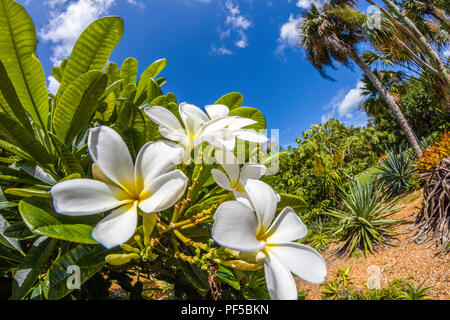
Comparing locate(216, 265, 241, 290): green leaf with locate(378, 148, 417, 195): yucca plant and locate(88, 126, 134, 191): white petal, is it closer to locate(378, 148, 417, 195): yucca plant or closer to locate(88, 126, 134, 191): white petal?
locate(88, 126, 134, 191): white petal

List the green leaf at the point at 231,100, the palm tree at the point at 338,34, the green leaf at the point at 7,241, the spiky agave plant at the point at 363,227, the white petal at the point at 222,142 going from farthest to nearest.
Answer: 1. the palm tree at the point at 338,34
2. the spiky agave plant at the point at 363,227
3. the green leaf at the point at 231,100
4. the green leaf at the point at 7,241
5. the white petal at the point at 222,142

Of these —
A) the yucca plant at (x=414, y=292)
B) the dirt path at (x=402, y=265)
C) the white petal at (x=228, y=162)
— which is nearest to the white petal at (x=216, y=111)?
the white petal at (x=228, y=162)

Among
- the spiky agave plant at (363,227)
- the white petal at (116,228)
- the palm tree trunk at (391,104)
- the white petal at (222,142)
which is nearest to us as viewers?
the white petal at (116,228)

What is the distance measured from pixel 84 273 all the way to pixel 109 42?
1.51 ft

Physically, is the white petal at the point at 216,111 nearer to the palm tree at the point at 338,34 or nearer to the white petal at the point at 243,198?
the white petal at the point at 243,198

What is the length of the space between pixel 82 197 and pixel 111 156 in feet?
0.21

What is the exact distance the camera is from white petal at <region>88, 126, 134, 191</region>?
1.18 feet

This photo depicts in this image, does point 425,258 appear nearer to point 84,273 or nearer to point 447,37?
point 84,273

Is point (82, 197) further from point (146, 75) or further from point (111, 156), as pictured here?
point (146, 75)

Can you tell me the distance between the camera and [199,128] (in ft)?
1.61

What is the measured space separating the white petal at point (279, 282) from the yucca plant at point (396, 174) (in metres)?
7.42

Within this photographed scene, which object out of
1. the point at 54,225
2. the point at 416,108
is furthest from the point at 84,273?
the point at 416,108

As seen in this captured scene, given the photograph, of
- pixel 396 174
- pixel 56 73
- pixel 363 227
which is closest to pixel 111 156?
pixel 56 73

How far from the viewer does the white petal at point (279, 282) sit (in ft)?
1.15
